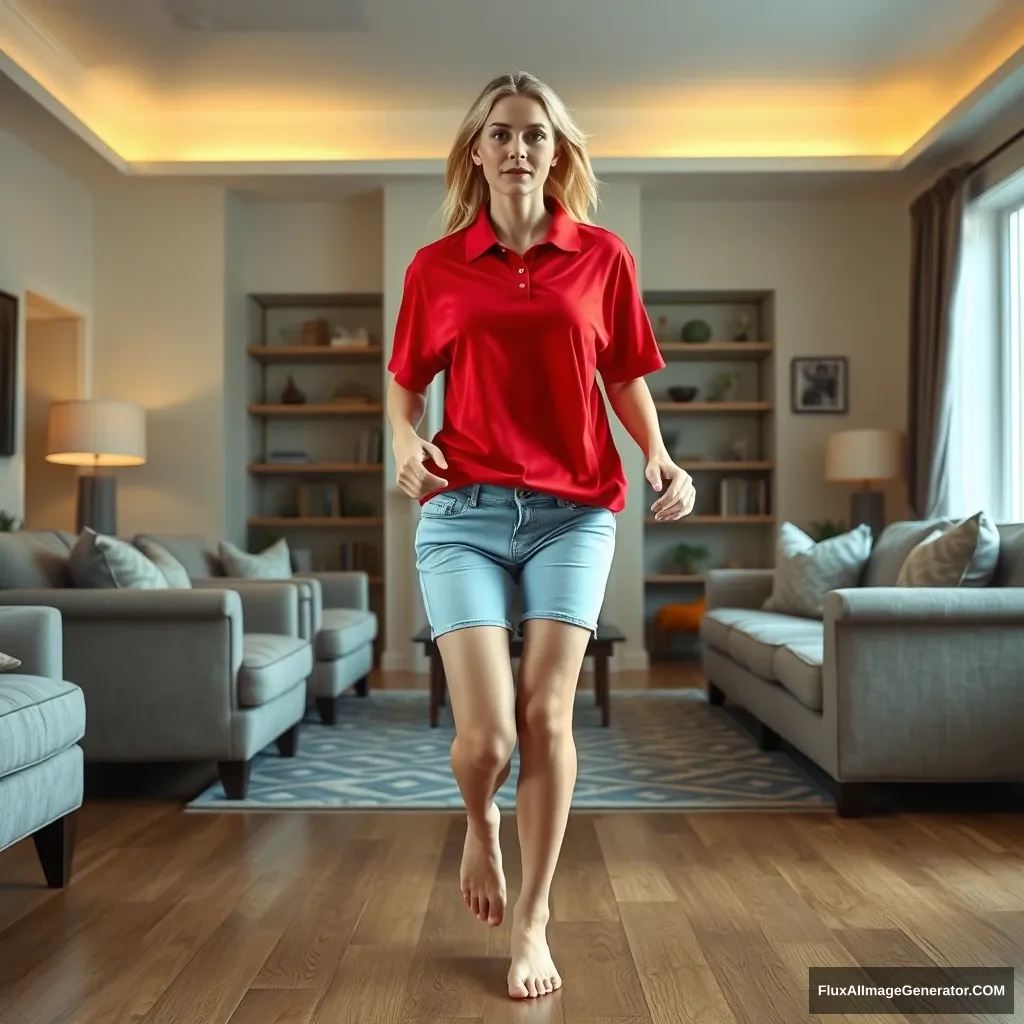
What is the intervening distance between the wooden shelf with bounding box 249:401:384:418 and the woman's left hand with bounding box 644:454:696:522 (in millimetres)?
5467

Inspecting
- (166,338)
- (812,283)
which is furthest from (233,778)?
(812,283)

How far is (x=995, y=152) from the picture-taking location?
5.83 m

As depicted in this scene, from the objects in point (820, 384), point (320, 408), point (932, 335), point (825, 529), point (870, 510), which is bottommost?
point (825, 529)

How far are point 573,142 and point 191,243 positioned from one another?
558 cm

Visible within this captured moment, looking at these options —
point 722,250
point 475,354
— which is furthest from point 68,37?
point 475,354

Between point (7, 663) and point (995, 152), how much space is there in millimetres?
5268

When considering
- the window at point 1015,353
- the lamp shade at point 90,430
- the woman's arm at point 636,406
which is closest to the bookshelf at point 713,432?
the window at point 1015,353

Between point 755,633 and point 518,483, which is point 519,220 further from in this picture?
point 755,633

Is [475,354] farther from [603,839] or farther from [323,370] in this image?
[323,370]

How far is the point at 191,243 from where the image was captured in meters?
7.08

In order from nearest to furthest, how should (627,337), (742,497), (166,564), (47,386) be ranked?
1. (627,337)
2. (166,564)
3. (47,386)
4. (742,497)

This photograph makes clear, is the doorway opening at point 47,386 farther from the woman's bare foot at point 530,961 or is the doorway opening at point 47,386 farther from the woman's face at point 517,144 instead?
the woman's bare foot at point 530,961

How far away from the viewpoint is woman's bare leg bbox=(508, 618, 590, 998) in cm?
187

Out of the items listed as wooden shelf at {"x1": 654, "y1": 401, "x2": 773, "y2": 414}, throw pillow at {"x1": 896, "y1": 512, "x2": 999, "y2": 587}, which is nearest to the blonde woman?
throw pillow at {"x1": 896, "y1": 512, "x2": 999, "y2": 587}
